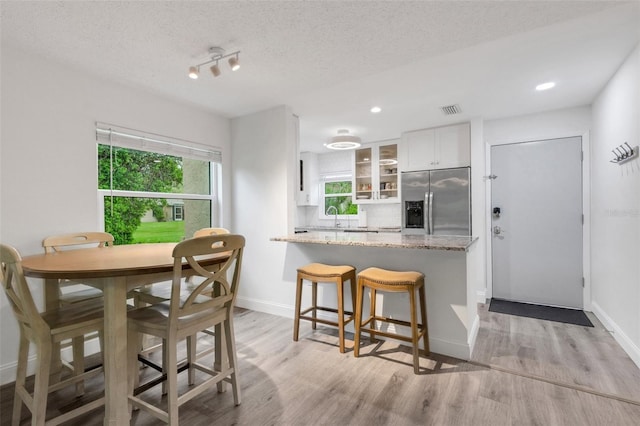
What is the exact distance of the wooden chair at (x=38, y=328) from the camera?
136 cm

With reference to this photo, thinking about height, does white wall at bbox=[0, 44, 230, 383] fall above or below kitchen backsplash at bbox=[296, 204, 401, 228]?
above

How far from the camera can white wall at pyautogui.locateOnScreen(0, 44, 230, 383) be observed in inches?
85.0

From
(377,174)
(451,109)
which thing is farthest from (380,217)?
(451,109)

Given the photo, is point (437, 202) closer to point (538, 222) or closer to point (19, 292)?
point (538, 222)

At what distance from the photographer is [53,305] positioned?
185cm

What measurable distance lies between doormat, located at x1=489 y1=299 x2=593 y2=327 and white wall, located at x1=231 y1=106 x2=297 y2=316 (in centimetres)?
248

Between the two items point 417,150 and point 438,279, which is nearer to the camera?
point 438,279

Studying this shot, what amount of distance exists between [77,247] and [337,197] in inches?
165

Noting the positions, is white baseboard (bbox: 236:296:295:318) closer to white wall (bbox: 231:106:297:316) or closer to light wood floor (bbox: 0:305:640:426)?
white wall (bbox: 231:106:297:316)

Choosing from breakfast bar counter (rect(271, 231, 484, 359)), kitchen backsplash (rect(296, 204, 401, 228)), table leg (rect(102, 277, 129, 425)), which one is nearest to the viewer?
table leg (rect(102, 277, 129, 425))

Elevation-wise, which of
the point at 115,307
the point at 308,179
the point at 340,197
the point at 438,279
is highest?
the point at 308,179

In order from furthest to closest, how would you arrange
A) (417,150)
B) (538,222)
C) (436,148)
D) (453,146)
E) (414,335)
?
1. (417,150)
2. (436,148)
3. (453,146)
4. (538,222)
5. (414,335)

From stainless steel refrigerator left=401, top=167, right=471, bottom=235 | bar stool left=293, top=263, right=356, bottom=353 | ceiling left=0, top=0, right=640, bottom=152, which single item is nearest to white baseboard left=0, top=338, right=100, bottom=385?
bar stool left=293, top=263, right=356, bottom=353

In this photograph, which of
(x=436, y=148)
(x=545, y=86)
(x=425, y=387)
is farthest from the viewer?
(x=436, y=148)
